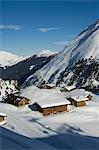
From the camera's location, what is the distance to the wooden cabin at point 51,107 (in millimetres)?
53438

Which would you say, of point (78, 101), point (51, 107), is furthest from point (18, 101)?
point (78, 101)

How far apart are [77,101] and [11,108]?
1174 centimetres

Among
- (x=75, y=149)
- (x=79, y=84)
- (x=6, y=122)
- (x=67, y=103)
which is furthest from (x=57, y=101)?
(x=79, y=84)

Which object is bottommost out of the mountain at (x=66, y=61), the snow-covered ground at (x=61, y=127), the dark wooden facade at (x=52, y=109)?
the snow-covered ground at (x=61, y=127)

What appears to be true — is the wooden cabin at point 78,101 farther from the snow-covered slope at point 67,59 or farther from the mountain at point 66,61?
the snow-covered slope at point 67,59

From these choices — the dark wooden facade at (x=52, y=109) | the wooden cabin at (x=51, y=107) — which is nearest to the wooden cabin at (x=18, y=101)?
the wooden cabin at (x=51, y=107)

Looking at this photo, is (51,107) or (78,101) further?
(78,101)

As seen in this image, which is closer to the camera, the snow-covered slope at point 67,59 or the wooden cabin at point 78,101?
the wooden cabin at point 78,101

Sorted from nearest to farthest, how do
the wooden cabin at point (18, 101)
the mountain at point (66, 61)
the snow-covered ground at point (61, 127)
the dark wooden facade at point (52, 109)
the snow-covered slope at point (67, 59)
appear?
the snow-covered ground at point (61, 127) < the dark wooden facade at point (52, 109) < the wooden cabin at point (18, 101) < the mountain at point (66, 61) < the snow-covered slope at point (67, 59)

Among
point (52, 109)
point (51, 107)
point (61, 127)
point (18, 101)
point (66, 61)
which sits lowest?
point (61, 127)

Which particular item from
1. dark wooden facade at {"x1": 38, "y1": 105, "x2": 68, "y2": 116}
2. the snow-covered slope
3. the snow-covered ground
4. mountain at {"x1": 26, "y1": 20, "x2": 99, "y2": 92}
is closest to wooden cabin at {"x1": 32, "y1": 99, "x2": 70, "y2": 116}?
dark wooden facade at {"x1": 38, "y1": 105, "x2": 68, "y2": 116}

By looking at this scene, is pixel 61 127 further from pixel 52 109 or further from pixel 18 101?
pixel 18 101

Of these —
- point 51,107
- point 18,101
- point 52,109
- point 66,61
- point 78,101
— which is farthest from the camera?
point 66,61

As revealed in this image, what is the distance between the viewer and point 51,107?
5388 centimetres
